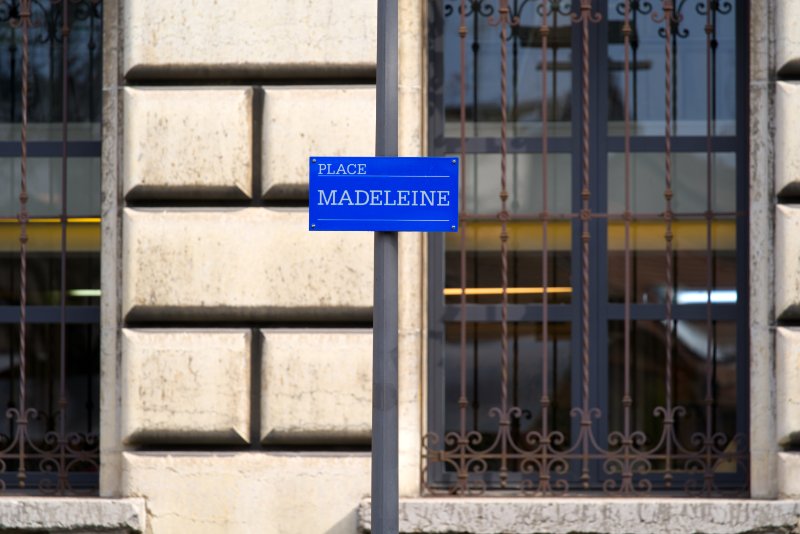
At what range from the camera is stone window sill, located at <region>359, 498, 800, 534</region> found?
24.1ft

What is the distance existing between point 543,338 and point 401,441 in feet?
3.16

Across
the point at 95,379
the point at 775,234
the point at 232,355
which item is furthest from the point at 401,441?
the point at 775,234

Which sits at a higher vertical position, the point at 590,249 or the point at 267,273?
the point at 590,249

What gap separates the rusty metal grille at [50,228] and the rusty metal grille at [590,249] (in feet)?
6.32

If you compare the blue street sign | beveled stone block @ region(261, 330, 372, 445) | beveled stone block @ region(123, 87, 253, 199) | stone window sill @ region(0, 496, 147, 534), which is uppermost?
beveled stone block @ region(123, 87, 253, 199)

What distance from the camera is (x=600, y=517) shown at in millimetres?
7355

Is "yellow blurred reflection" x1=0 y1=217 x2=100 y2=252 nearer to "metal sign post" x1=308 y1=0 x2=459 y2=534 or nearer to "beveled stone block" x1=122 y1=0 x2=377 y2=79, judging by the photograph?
"beveled stone block" x1=122 y1=0 x2=377 y2=79

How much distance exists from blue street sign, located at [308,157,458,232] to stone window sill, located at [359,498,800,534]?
85.7 inches

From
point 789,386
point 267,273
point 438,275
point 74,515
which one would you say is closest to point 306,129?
point 267,273

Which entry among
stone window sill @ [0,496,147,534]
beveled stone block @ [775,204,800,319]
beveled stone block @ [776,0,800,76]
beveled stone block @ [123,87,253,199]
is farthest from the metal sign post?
beveled stone block @ [776,0,800,76]

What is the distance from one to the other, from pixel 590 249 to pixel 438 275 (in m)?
0.84

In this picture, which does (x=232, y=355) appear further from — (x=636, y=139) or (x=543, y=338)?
(x=636, y=139)

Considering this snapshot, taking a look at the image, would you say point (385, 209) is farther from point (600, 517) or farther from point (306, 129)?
point (600, 517)

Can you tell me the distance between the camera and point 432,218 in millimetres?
5727
